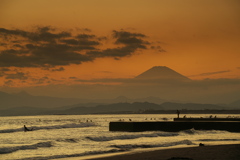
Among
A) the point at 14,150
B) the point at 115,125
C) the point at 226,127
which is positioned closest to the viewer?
the point at 14,150

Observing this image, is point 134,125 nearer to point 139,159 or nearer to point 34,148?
point 34,148

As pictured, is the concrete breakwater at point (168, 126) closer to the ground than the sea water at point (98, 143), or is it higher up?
higher up

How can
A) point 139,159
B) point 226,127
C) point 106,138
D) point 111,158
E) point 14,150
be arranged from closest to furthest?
point 139,159 → point 111,158 → point 14,150 → point 106,138 → point 226,127

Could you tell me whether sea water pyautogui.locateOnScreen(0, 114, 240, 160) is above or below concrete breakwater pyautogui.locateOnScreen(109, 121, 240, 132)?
below

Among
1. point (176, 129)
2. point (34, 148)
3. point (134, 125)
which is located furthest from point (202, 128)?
point (34, 148)

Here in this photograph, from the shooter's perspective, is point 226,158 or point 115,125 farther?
point 115,125

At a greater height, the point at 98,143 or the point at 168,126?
the point at 168,126

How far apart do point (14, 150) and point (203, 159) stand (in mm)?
18902

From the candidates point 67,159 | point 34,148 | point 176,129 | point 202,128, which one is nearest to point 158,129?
point 176,129

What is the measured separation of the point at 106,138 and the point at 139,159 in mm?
22314

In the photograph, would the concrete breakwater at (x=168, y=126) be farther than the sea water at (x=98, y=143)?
Yes

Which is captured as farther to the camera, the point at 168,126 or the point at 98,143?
the point at 168,126

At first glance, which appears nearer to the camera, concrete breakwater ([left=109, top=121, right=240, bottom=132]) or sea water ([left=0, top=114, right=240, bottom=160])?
sea water ([left=0, top=114, right=240, bottom=160])

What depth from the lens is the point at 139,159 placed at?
2253 cm
